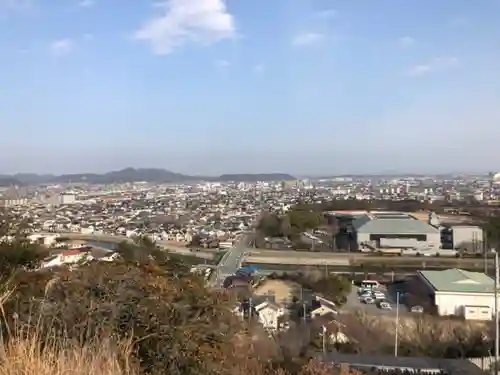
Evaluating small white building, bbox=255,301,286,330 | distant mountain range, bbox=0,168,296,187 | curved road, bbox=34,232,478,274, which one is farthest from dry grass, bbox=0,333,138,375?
distant mountain range, bbox=0,168,296,187

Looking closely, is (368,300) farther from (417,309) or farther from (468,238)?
(468,238)

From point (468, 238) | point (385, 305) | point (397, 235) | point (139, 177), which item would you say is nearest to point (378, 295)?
point (385, 305)

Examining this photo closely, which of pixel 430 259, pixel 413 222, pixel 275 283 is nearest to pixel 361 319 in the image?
pixel 275 283

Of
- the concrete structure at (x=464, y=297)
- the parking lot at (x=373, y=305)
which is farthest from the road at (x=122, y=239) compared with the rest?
the concrete structure at (x=464, y=297)

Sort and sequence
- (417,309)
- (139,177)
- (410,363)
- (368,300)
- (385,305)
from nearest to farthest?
(410,363), (417,309), (385,305), (368,300), (139,177)

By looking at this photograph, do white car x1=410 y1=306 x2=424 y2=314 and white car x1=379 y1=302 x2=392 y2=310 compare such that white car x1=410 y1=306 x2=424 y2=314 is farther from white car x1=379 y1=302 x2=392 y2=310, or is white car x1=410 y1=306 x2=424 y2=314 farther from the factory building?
the factory building

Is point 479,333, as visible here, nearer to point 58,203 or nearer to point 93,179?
point 58,203
